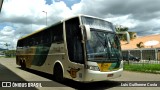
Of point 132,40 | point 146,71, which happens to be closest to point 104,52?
point 146,71

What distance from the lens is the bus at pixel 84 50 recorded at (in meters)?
9.70

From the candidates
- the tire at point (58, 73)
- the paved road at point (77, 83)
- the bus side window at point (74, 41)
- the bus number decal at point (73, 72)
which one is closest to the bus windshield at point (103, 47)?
the bus side window at point (74, 41)

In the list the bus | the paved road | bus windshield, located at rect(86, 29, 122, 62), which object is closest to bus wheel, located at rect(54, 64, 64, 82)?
the bus

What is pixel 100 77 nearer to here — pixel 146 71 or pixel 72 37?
pixel 72 37

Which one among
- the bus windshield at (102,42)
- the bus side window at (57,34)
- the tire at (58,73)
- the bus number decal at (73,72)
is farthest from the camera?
the bus side window at (57,34)

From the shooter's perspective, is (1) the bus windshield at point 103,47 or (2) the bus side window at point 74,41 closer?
(1) the bus windshield at point 103,47

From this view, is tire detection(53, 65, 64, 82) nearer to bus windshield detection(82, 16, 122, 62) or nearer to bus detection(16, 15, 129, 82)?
bus detection(16, 15, 129, 82)

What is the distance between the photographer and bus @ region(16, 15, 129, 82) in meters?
9.70

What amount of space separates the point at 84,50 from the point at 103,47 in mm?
949

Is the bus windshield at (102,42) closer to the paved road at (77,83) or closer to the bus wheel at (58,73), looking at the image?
the paved road at (77,83)

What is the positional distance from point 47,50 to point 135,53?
92.2ft

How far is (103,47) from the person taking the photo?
1017 cm

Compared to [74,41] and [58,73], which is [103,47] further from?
[58,73]

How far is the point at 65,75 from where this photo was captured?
11422mm
